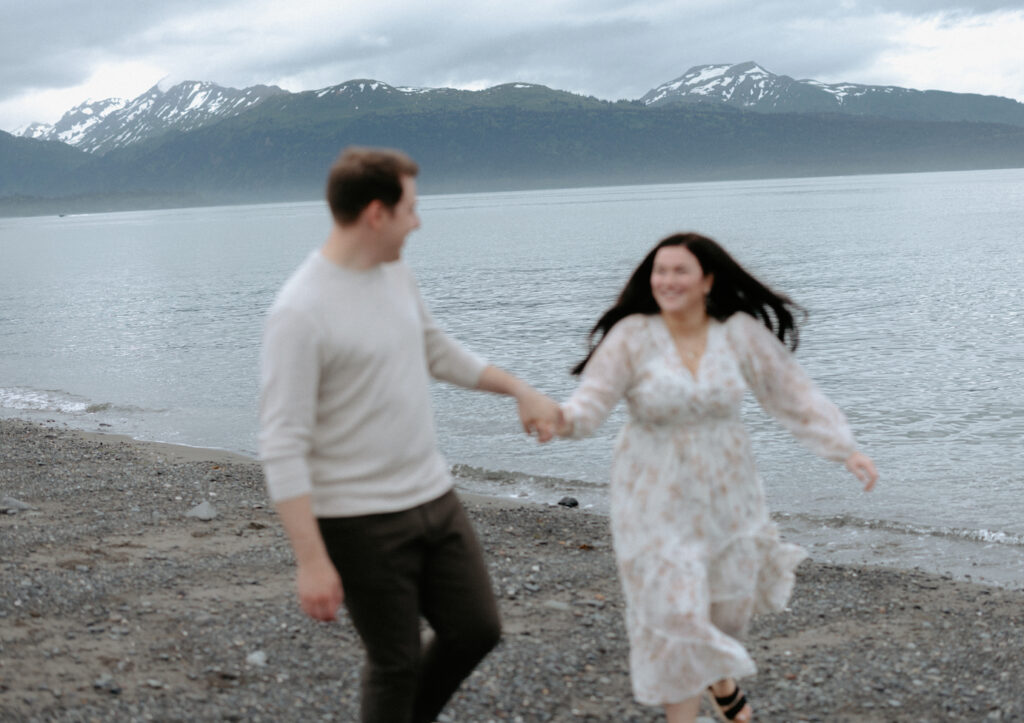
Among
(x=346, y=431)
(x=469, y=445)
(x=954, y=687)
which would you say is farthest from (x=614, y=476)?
(x=469, y=445)

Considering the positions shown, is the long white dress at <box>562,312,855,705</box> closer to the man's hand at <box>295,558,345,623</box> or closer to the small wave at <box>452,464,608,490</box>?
the man's hand at <box>295,558,345,623</box>

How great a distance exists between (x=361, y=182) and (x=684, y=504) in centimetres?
178

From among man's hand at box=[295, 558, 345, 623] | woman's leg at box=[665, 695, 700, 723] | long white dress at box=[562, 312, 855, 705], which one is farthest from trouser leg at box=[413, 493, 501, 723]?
woman's leg at box=[665, 695, 700, 723]

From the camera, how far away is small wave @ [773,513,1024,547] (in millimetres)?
10438

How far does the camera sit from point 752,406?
1830 cm

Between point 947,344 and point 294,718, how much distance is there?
77.1 feet

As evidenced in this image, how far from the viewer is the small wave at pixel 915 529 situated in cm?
1044

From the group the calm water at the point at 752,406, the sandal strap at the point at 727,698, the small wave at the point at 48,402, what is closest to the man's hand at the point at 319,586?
the sandal strap at the point at 727,698

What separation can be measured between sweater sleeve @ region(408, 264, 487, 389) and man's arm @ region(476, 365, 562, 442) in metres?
0.05

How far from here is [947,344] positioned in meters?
Answer: 25.8

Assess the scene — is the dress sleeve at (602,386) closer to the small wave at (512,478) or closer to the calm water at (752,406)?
the calm water at (752,406)

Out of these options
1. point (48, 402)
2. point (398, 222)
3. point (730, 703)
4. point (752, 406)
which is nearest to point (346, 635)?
point (730, 703)

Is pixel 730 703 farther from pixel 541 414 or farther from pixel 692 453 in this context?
pixel 541 414

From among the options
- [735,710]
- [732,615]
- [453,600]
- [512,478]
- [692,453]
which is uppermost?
[692,453]
